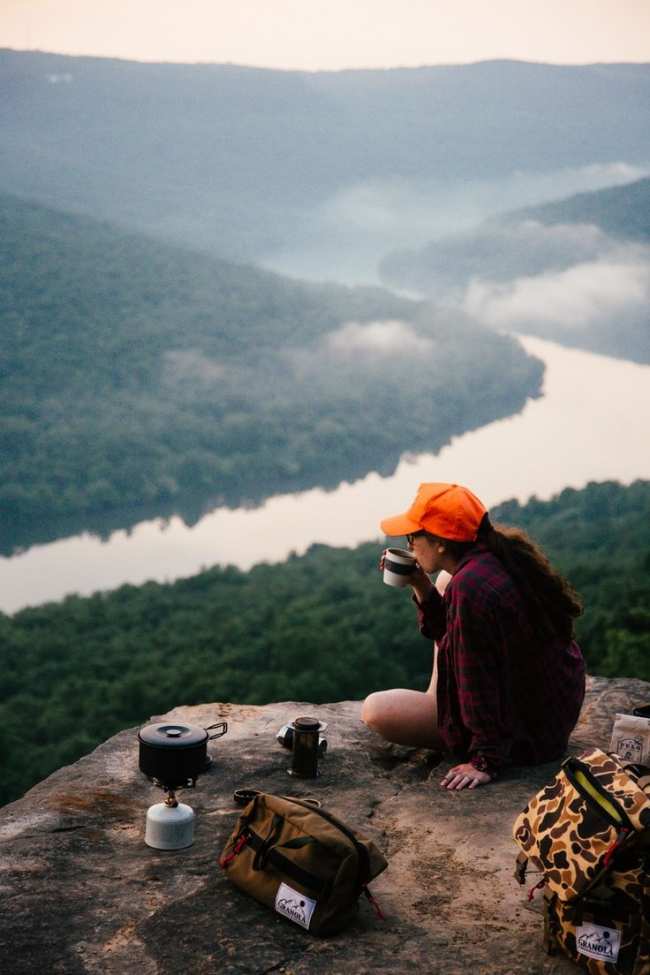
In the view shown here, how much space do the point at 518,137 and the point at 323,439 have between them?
26.7 meters

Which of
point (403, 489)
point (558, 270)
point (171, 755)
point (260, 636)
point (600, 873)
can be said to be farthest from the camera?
point (558, 270)

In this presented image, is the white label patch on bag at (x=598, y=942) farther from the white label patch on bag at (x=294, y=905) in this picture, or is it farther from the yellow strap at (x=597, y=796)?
the white label patch on bag at (x=294, y=905)

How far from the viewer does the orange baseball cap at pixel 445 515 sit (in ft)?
10.1

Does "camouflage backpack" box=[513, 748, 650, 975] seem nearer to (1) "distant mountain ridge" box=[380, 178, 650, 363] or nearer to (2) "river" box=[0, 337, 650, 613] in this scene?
(2) "river" box=[0, 337, 650, 613]

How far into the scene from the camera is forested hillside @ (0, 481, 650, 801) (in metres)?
13.5

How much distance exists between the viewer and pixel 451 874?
8.81 ft

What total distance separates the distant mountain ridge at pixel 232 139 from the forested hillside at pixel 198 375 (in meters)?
8.28

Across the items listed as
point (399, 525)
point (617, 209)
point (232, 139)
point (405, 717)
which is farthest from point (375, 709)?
point (232, 139)

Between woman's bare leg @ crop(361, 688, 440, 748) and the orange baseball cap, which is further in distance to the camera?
woman's bare leg @ crop(361, 688, 440, 748)

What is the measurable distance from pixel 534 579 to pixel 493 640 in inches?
9.2

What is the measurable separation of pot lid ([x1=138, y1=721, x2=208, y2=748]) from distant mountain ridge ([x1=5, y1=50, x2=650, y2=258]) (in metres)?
60.9

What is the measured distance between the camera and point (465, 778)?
3145 millimetres

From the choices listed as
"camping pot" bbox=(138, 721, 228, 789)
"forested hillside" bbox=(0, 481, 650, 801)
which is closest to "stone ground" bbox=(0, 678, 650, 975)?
"camping pot" bbox=(138, 721, 228, 789)

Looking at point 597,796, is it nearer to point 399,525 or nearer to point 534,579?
point 534,579
